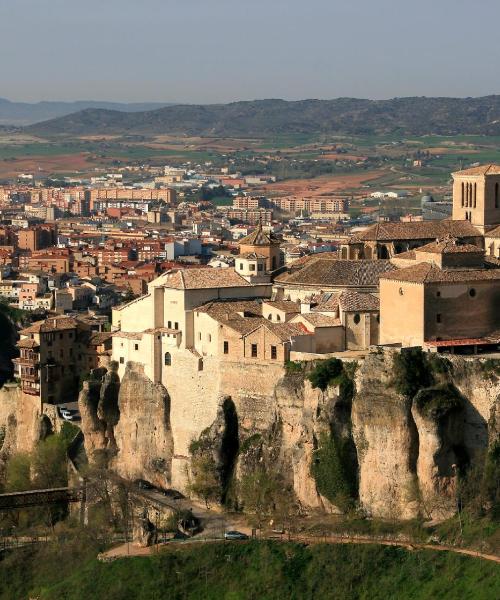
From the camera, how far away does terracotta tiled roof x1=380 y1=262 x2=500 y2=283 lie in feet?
136

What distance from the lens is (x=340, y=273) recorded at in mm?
46219

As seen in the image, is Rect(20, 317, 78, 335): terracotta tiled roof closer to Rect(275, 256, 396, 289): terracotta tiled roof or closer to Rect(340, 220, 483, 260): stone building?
Rect(275, 256, 396, 289): terracotta tiled roof

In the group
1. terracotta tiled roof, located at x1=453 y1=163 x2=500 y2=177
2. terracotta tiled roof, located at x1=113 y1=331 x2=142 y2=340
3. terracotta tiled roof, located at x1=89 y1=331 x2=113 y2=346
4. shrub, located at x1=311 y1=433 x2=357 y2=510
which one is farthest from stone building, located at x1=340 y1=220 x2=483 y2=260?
shrub, located at x1=311 y1=433 x2=357 y2=510

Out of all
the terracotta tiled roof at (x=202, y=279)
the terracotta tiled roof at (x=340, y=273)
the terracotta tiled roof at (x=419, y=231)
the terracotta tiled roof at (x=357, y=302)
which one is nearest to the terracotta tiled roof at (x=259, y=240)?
the terracotta tiled roof at (x=340, y=273)

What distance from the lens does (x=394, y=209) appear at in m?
147

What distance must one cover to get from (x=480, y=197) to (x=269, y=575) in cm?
1641

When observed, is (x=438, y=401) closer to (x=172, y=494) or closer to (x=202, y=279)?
(x=172, y=494)

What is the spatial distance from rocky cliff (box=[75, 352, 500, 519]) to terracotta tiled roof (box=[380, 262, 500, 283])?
2567 millimetres

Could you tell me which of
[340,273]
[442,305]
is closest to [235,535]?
[442,305]

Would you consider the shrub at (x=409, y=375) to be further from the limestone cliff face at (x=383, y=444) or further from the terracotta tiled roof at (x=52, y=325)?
the terracotta tiled roof at (x=52, y=325)

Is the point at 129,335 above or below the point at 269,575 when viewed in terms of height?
above

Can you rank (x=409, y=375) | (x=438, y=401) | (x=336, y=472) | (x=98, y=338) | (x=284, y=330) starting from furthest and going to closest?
(x=98, y=338) < (x=284, y=330) < (x=336, y=472) < (x=409, y=375) < (x=438, y=401)

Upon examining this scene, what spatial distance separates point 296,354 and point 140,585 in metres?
7.20

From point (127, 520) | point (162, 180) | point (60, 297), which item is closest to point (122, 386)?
point (127, 520)
